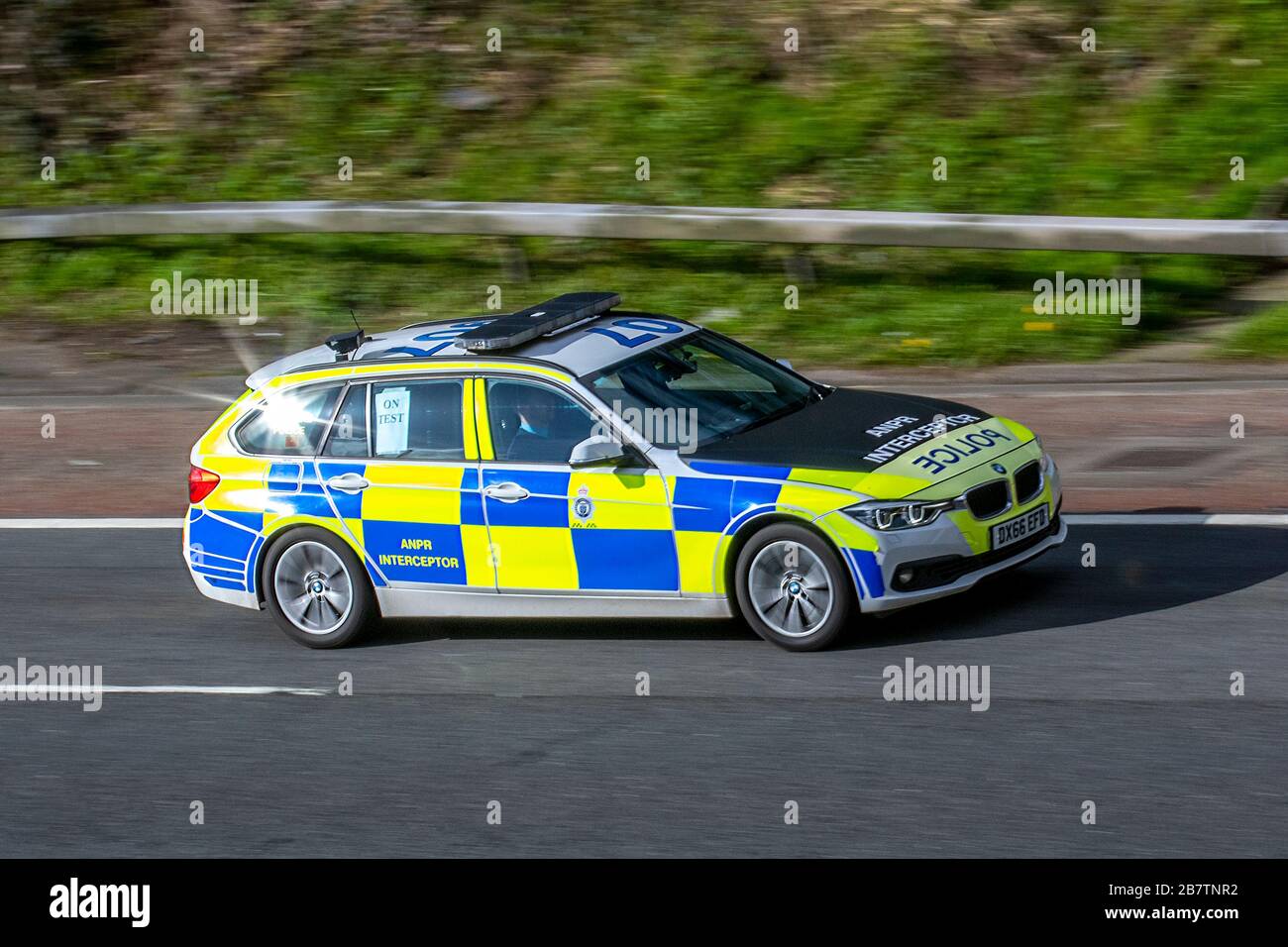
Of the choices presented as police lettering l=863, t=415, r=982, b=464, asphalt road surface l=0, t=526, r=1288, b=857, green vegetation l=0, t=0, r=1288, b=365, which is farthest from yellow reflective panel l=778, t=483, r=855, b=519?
green vegetation l=0, t=0, r=1288, b=365

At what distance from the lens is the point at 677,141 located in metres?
17.6

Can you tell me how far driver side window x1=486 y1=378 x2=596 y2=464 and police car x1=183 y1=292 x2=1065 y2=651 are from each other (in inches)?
0.4

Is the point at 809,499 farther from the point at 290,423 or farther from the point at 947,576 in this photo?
the point at 290,423

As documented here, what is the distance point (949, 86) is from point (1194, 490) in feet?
23.9

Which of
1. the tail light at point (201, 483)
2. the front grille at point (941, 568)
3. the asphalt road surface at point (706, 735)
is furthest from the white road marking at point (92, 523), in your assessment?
the front grille at point (941, 568)

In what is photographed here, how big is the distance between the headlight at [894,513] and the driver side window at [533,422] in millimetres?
1475

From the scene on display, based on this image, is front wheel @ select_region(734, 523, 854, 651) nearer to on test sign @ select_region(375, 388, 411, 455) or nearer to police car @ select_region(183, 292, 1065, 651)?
police car @ select_region(183, 292, 1065, 651)

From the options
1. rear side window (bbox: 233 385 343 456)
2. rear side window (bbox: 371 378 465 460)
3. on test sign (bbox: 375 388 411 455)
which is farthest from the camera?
rear side window (bbox: 233 385 343 456)

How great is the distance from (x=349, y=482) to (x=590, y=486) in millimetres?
1414

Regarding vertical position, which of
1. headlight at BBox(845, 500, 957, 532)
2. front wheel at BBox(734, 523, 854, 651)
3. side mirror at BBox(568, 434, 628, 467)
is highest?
side mirror at BBox(568, 434, 628, 467)

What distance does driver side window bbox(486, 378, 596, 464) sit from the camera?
8875 mm

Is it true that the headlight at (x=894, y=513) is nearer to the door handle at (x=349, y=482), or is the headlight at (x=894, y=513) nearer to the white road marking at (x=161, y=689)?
the door handle at (x=349, y=482)

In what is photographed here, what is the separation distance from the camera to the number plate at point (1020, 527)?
8.50 meters

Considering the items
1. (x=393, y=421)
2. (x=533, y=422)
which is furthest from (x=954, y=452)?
(x=393, y=421)
